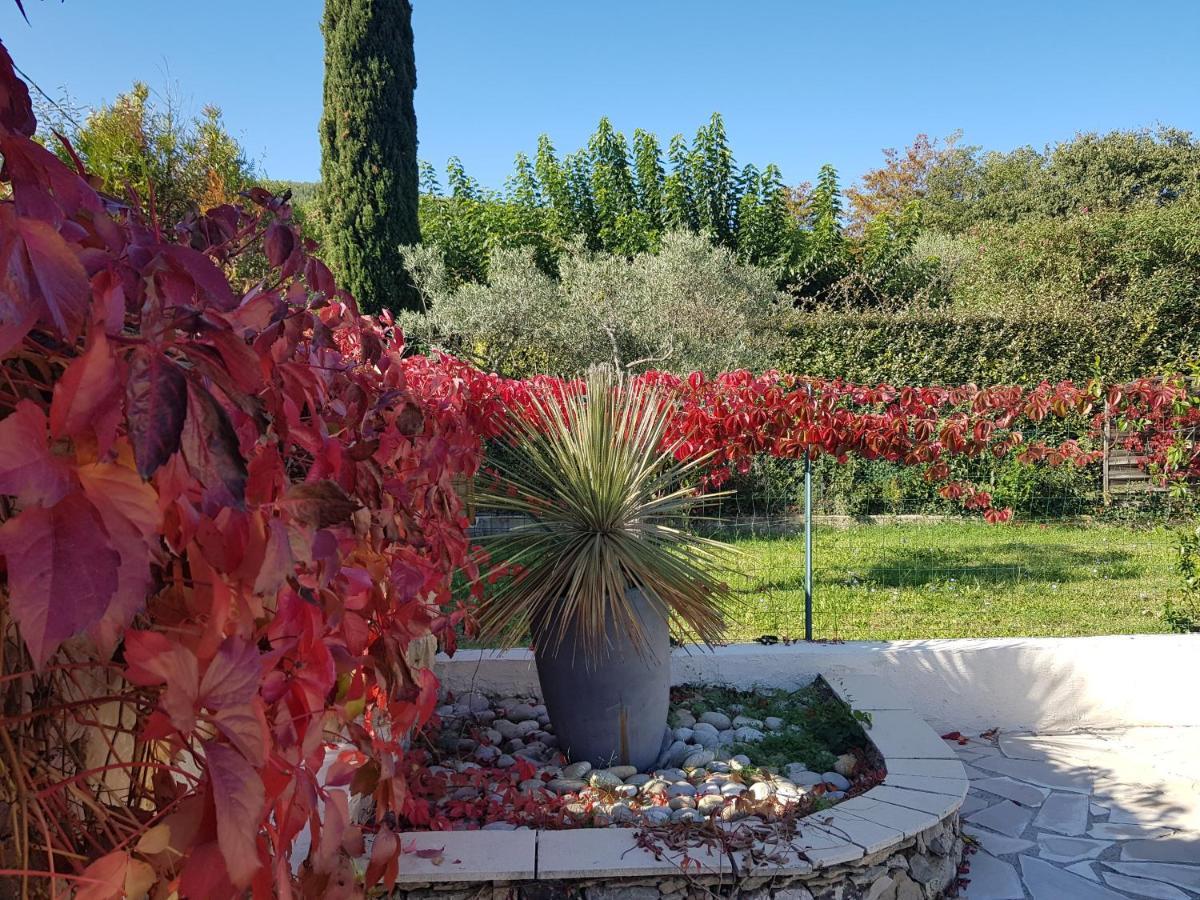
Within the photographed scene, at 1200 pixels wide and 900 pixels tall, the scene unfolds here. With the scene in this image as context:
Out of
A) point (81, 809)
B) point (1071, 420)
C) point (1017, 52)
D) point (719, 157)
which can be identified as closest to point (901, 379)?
point (1071, 420)

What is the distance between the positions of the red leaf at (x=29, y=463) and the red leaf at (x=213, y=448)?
0.08m

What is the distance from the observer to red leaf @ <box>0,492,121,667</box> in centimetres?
52

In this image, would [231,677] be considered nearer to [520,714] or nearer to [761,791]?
[761,791]

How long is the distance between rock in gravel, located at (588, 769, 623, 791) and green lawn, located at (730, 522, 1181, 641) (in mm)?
1671

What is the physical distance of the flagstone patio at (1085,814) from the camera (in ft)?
10.1

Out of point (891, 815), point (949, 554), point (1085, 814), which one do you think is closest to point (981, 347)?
point (949, 554)

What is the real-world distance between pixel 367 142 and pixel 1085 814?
10.3 metres

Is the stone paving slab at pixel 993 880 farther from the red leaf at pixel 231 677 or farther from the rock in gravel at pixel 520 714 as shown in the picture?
the red leaf at pixel 231 677

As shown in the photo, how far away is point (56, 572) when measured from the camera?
53 cm

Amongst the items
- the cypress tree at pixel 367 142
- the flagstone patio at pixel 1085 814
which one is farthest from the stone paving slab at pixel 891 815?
the cypress tree at pixel 367 142

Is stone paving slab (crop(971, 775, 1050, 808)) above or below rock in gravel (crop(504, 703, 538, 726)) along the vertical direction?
below

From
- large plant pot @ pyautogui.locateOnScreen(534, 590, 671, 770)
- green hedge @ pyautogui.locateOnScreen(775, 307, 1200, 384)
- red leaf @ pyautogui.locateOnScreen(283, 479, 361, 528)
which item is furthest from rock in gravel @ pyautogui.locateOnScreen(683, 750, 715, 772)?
green hedge @ pyautogui.locateOnScreen(775, 307, 1200, 384)

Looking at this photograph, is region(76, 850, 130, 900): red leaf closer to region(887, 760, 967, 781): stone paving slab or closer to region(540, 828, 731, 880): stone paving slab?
region(540, 828, 731, 880): stone paving slab

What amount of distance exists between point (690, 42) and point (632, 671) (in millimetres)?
18816
